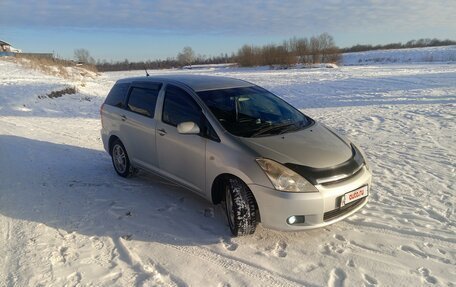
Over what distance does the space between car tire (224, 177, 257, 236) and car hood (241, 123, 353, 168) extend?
0.45 metres

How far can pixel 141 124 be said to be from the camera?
5332 millimetres

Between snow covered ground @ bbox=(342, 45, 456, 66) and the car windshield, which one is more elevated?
snow covered ground @ bbox=(342, 45, 456, 66)

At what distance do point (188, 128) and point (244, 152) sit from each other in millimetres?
824

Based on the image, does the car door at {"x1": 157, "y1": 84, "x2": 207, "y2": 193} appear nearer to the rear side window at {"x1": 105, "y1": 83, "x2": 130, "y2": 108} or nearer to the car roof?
the car roof

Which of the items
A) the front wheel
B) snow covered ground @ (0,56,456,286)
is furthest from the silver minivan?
snow covered ground @ (0,56,456,286)

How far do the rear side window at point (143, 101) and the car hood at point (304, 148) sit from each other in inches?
73.5

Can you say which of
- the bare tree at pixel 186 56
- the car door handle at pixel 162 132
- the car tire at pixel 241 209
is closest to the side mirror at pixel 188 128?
the car door handle at pixel 162 132

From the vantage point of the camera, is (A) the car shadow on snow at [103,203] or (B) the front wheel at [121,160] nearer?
(A) the car shadow on snow at [103,203]

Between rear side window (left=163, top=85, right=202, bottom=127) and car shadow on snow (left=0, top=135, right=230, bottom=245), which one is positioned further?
rear side window (left=163, top=85, right=202, bottom=127)

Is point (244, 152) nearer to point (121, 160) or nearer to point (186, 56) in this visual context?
point (121, 160)

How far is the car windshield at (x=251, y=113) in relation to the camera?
14.0 ft

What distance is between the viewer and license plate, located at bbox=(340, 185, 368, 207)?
369cm

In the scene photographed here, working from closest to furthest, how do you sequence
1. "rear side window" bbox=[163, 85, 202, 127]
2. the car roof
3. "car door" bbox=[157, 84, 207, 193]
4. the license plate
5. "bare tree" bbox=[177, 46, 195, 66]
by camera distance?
the license plate
"car door" bbox=[157, 84, 207, 193]
"rear side window" bbox=[163, 85, 202, 127]
the car roof
"bare tree" bbox=[177, 46, 195, 66]

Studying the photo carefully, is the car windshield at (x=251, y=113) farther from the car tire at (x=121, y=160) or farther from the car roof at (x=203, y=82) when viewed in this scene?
the car tire at (x=121, y=160)
